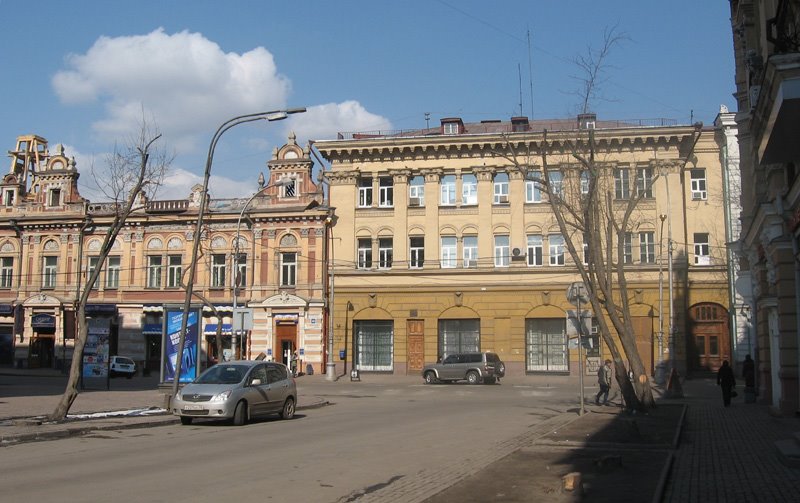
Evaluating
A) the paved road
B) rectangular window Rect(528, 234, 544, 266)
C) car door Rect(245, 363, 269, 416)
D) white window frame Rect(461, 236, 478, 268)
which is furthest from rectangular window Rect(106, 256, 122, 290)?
car door Rect(245, 363, 269, 416)

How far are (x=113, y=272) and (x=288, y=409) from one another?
36.9 metres

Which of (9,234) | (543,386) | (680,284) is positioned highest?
(9,234)

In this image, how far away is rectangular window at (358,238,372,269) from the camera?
5050cm

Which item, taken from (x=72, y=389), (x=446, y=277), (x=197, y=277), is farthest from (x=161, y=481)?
(x=197, y=277)

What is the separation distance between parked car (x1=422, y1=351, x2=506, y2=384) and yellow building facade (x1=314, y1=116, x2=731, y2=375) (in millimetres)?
4584

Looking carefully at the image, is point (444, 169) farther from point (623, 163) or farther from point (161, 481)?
point (161, 481)

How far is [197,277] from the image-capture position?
53.9 metres

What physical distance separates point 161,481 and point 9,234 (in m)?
52.2

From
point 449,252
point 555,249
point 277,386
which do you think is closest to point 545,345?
point 555,249

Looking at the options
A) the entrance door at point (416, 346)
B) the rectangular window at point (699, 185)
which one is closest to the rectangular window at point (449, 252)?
the entrance door at point (416, 346)

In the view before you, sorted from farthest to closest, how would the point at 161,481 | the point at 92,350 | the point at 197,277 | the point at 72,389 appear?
the point at 197,277
the point at 92,350
the point at 72,389
the point at 161,481

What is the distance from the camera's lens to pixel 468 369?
141 ft

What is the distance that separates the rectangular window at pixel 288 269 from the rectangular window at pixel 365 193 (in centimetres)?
564

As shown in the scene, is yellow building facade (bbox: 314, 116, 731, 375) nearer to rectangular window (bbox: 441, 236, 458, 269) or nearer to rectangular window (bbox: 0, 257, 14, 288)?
rectangular window (bbox: 441, 236, 458, 269)
